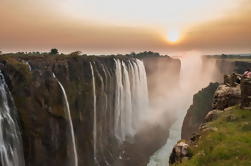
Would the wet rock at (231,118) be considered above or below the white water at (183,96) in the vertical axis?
above

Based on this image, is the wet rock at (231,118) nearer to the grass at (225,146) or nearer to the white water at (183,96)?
the grass at (225,146)

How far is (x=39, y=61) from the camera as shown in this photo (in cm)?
3981

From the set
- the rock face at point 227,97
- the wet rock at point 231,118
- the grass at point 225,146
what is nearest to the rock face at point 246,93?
the wet rock at point 231,118

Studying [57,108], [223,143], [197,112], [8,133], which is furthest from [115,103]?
[223,143]

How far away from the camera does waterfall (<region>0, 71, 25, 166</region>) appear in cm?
2875

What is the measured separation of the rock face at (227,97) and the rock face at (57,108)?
20.1m

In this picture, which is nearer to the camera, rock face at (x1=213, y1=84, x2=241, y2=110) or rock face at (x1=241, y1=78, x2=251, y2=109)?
rock face at (x1=241, y1=78, x2=251, y2=109)

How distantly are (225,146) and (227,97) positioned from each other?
1088 cm

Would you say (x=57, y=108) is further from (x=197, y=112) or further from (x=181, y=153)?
(x=197, y=112)

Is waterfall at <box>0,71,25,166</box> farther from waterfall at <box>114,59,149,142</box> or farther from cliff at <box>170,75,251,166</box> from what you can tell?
waterfall at <box>114,59,149,142</box>

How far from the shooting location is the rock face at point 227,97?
23484 millimetres

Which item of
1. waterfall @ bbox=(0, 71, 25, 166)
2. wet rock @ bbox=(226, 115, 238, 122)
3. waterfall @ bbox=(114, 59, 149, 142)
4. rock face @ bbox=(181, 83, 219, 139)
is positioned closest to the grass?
wet rock @ bbox=(226, 115, 238, 122)

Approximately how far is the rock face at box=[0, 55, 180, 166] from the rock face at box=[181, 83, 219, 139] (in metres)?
13.4

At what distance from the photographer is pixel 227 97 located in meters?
23.8
